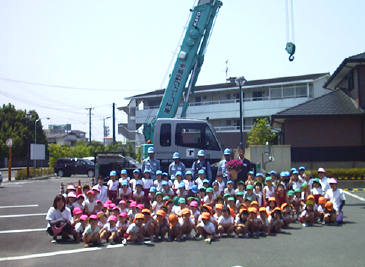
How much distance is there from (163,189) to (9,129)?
52361 mm

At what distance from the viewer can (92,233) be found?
25.8 ft

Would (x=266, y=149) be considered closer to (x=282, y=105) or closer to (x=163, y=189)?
(x=163, y=189)

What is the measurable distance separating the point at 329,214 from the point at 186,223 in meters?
3.95

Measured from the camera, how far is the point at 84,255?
7.11 metres

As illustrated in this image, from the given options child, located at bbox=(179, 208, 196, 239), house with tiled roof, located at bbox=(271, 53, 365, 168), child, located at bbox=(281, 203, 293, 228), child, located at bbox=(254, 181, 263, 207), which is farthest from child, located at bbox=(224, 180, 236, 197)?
house with tiled roof, located at bbox=(271, 53, 365, 168)

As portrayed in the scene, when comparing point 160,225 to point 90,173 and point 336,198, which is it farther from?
point 90,173

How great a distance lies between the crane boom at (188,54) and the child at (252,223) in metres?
7.52

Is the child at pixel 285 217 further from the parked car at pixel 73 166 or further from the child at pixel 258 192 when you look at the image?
the parked car at pixel 73 166

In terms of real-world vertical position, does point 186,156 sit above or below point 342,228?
above

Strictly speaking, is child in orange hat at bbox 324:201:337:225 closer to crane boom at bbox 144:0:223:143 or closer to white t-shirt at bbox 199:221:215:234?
white t-shirt at bbox 199:221:215:234

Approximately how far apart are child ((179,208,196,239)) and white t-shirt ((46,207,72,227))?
258 cm

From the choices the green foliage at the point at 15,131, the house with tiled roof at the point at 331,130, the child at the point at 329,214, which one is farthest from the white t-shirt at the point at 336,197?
the green foliage at the point at 15,131

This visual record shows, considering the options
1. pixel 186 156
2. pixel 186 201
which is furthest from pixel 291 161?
pixel 186 201

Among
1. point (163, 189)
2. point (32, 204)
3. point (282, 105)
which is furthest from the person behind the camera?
point (282, 105)
